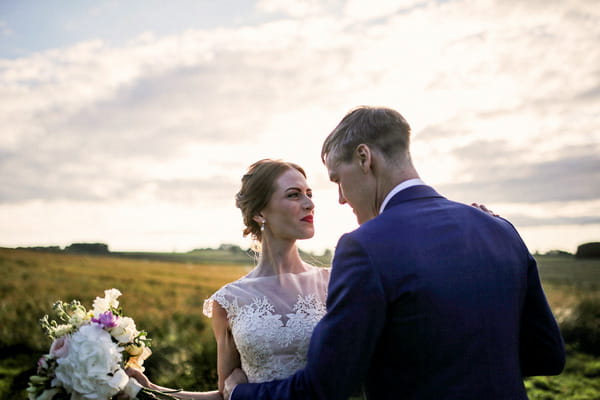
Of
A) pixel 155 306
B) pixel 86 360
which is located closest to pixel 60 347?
pixel 86 360

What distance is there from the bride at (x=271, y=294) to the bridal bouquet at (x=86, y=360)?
1.51 feet

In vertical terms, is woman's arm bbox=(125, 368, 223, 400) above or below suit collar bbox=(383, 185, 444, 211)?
below

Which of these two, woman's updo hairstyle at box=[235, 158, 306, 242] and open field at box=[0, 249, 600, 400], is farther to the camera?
open field at box=[0, 249, 600, 400]

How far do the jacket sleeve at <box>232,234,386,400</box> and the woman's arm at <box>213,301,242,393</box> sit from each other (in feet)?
6.40

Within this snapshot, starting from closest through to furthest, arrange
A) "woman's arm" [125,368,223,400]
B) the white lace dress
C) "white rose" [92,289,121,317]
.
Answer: "white rose" [92,289,121,317] < "woman's arm" [125,368,223,400] < the white lace dress

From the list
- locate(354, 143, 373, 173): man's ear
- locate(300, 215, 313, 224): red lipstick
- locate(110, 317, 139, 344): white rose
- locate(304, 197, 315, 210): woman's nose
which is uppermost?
locate(354, 143, 373, 173): man's ear

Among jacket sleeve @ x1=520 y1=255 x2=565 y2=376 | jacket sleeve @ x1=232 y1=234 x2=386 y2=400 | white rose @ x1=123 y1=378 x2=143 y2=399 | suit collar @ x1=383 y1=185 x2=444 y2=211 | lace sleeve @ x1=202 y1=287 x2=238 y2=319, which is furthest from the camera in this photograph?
lace sleeve @ x1=202 y1=287 x2=238 y2=319

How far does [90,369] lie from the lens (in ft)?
9.68

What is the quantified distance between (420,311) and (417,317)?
3 centimetres

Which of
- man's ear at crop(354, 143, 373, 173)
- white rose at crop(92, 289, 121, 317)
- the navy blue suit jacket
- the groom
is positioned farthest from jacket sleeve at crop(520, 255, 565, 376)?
white rose at crop(92, 289, 121, 317)

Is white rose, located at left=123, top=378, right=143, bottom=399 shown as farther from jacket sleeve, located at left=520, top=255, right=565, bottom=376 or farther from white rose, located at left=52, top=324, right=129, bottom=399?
jacket sleeve, located at left=520, top=255, right=565, bottom=376

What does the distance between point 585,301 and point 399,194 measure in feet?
48.7

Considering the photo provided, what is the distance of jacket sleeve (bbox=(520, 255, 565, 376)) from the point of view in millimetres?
2846

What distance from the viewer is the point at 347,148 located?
2826 millimetres
